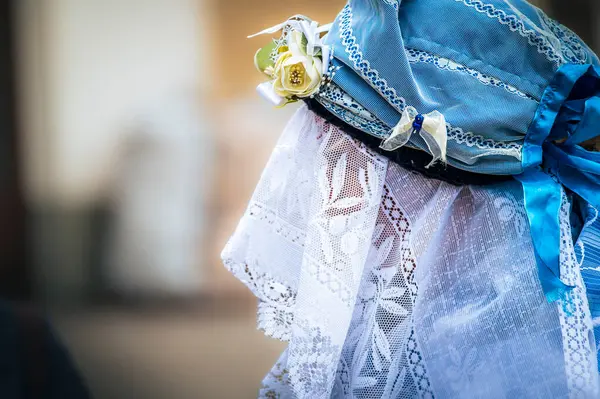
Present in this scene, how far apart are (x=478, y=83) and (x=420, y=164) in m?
0.13

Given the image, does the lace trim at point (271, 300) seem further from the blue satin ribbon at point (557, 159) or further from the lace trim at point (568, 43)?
the lace trim at point (568, 43)

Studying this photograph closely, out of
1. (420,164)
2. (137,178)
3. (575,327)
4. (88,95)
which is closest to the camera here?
(575,327)

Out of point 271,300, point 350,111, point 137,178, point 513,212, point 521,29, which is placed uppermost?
point 521,29

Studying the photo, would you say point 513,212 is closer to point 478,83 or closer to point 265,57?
point 478,83

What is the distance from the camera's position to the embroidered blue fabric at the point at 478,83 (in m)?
0.77

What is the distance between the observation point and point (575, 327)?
729mm

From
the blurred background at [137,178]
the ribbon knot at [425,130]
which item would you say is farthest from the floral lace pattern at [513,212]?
the blurred background at [137,178]

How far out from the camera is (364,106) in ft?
2.60

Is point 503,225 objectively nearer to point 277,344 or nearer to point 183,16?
point 277,344

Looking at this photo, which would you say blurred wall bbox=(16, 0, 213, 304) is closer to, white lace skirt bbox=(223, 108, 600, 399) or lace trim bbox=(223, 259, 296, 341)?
lace trim bbox=(223, 259, 296, 341)

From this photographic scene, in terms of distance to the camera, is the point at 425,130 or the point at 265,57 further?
the point at 265,57

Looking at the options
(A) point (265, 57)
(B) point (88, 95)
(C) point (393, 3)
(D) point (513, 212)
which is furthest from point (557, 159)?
(B) point (88, 95)

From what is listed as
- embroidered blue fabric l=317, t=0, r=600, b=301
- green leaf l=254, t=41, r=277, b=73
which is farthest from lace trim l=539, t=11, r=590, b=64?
green leaf l=254, t=41, r=277, b=73

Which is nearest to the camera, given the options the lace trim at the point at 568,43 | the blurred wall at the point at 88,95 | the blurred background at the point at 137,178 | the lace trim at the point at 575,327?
the lace trim at the point at 575,327
